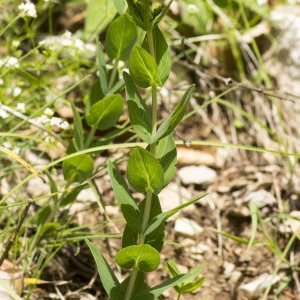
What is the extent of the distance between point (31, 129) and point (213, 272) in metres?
0.90

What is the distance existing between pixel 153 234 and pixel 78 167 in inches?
14.8

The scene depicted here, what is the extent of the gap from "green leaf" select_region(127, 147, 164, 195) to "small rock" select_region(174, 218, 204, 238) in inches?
29.3

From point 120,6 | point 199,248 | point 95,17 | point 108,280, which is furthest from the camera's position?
point 95,17

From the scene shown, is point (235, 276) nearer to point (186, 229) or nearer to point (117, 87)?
point (186, 229)

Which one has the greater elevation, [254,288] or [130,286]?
[130,286]

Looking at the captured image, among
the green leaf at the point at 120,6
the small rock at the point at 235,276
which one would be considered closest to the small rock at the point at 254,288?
the small rock at the point at 235,276

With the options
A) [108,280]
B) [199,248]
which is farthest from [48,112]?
[199,248]

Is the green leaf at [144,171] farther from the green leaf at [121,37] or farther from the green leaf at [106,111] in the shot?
the green leaf at [121,37]

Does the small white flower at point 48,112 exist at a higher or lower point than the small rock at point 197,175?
higher

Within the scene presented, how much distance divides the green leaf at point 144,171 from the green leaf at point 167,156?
7 cm

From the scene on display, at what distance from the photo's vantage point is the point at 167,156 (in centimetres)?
145

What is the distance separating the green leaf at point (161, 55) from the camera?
1401mm

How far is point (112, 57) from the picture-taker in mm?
1717

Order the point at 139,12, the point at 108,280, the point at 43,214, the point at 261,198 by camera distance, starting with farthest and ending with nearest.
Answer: the point at 261,198
the point at 43,214
the point at 108,280
the point at 139,12
